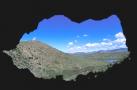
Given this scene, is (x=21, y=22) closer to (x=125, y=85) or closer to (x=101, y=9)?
(x=101, y=9)

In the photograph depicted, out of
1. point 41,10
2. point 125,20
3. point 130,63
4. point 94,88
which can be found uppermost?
point 41,10

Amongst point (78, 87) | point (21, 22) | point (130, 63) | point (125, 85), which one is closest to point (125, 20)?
point (130, 63)

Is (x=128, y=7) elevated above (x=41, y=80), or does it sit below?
above

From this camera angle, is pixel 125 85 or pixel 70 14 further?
pixel 70 14

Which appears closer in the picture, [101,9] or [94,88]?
[94,88]

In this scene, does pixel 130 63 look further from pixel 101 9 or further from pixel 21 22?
pixel 21 22

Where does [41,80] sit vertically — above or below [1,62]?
below

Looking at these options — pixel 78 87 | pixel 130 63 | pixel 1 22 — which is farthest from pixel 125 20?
pixel 1 22

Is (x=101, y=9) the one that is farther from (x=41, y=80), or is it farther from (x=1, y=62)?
(x=1, y=62)
